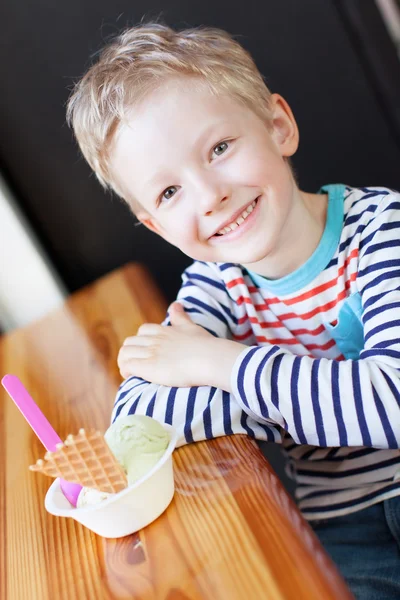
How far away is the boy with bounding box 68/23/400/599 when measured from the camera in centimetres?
79

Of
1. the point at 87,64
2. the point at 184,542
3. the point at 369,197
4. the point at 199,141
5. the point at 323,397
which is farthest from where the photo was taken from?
the point at 87,64

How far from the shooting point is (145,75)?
3.06 feet

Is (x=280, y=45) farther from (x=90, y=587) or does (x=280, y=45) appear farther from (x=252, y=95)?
(x=90, y=587)

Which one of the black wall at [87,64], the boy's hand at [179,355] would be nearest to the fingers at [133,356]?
the boy's hand at [179,355]

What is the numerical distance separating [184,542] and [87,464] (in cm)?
12

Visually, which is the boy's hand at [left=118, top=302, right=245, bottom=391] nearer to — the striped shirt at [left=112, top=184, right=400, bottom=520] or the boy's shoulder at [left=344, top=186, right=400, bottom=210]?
the striped shirt at [left=112, top=184, right=400, bottom=520]

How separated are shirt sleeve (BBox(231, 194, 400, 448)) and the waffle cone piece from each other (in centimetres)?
20

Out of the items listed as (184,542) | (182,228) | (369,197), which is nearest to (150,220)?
(182,228)

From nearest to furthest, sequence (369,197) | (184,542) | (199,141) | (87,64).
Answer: (184,542)
(199,141)
(369,197)
(87,64)

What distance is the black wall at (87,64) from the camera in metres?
1.54

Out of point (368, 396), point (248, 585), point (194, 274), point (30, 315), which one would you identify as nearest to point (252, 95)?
point (194, 274)

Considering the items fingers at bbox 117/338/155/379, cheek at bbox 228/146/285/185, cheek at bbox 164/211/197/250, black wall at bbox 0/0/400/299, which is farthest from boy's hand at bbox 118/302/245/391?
black wall at bbox 0/0/400/299

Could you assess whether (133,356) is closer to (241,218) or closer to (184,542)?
(241,218)

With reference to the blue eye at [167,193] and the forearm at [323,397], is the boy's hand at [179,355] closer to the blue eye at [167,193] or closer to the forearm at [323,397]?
the forearm at [323,397]
